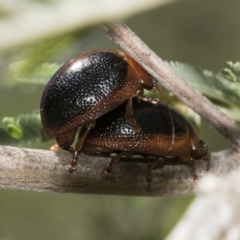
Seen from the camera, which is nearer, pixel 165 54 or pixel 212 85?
pixel 212 85

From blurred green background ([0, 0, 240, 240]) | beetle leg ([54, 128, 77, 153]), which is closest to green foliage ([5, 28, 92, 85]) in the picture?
beetle leg ([54, 128, 77, 153])

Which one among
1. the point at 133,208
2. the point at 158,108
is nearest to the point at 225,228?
the point at 158,108

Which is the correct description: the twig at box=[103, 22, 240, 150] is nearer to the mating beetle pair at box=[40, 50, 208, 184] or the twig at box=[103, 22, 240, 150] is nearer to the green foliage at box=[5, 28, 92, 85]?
the mating beetle pair at box=[40, 50, 208, 184]

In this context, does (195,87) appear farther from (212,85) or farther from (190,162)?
(190,162)

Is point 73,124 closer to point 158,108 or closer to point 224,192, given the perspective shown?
point 158,108

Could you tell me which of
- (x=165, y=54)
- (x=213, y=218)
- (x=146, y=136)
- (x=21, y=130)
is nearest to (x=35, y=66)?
(x=21, y=130)
